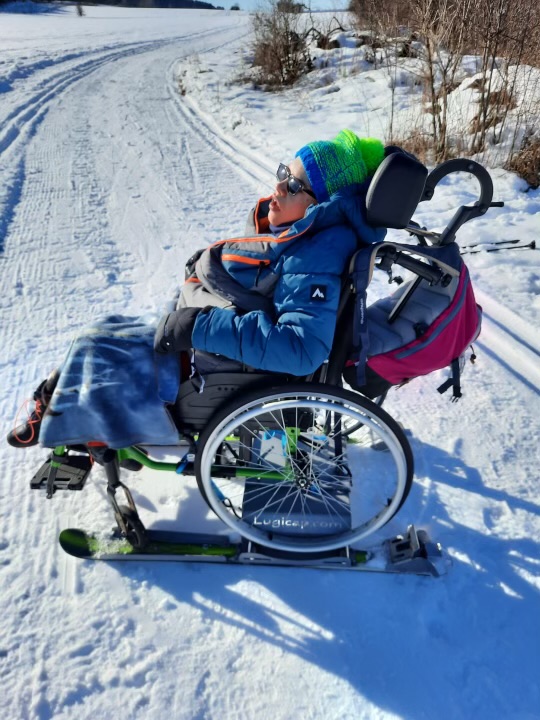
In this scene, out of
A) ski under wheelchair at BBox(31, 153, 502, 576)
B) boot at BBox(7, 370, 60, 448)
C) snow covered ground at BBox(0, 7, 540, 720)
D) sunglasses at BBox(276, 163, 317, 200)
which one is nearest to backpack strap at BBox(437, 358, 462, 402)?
ski under wheelchair at BBox(31, 153, 502, 576)

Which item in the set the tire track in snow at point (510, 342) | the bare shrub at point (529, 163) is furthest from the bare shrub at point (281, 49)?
the tire track in snow at point (510, 342)

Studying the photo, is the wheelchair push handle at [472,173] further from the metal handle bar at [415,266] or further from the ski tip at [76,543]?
the ski tip at [76,543]

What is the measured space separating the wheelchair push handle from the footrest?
5.22 feet

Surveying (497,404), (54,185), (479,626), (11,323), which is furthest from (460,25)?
(479,626)

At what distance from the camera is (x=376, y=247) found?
5.39 feet

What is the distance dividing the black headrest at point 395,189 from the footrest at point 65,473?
1.44m

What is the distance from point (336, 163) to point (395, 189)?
0.93ft

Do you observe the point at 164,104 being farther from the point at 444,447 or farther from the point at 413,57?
the point at 444,447

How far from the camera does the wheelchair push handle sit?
5.45ft

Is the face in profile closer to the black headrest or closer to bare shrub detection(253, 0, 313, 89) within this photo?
the black headrest

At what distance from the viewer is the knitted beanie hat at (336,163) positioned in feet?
5.68

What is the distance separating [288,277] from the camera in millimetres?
1712

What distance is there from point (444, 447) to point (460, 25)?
4243 millimetres

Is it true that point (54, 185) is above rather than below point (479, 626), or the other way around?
above
